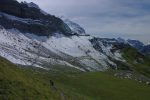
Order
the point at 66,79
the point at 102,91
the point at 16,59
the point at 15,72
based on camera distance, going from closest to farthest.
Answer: the point at 15,72
the point at 102,91
the point at 66,79
the point at 16,59

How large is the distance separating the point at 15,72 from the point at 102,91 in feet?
281

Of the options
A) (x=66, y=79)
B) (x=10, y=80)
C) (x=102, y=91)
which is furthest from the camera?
(x=66, y=79)

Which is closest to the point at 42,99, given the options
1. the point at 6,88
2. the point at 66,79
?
the point at 6,88

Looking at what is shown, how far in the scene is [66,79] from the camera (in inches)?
6117

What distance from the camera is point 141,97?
150m

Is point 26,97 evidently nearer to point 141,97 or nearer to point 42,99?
point 42,99

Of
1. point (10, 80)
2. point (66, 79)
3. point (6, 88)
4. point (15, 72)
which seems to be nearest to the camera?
point (6, 88)

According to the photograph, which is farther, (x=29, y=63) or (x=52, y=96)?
(x=29, y=63)

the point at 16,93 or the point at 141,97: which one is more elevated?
the point at 16,93

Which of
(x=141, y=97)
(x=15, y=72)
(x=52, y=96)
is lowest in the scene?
(x=141, y=97)

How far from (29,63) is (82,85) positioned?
5493 cm

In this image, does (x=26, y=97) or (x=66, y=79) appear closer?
(x=26, y=97)

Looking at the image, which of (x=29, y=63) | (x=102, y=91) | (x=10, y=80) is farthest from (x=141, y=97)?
(x=10, y=80)

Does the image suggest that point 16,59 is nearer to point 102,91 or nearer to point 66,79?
point 66,79
